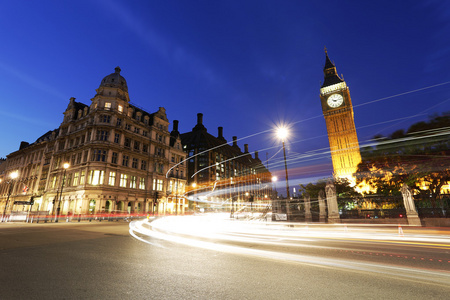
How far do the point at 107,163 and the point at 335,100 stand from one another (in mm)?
83404

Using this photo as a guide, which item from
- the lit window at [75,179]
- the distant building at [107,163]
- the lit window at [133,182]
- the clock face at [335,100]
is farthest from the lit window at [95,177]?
the clock face at [335,100]

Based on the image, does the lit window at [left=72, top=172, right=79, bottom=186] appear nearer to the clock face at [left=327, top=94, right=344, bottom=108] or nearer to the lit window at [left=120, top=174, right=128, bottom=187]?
the lit window at [left=120, top=174, right=128, bottom=187]

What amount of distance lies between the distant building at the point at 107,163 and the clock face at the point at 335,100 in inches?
2608

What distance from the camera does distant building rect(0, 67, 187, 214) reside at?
121 ft

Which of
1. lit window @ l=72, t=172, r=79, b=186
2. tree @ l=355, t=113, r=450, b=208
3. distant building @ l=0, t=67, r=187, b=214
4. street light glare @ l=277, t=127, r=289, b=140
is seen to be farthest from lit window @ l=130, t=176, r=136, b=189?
tree @ l=355, t=113, r=450, b=208

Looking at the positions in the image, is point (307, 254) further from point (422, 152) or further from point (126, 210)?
point (126, 210)

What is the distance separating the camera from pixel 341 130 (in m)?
80.2

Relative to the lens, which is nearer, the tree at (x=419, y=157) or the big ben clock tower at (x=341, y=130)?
the tree at (x=419, y=157)

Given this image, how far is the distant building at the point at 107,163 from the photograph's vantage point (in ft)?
121

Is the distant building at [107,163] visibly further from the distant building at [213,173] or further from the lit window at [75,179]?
the distant building at [213,173]

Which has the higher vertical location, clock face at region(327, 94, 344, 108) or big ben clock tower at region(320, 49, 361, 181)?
clock face at region(327, 94, 344, 108)

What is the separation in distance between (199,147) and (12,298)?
8834cm

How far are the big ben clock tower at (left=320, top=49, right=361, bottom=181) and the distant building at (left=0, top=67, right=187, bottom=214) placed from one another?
58829 mm

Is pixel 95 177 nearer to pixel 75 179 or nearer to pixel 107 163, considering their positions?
pixel 107 163
